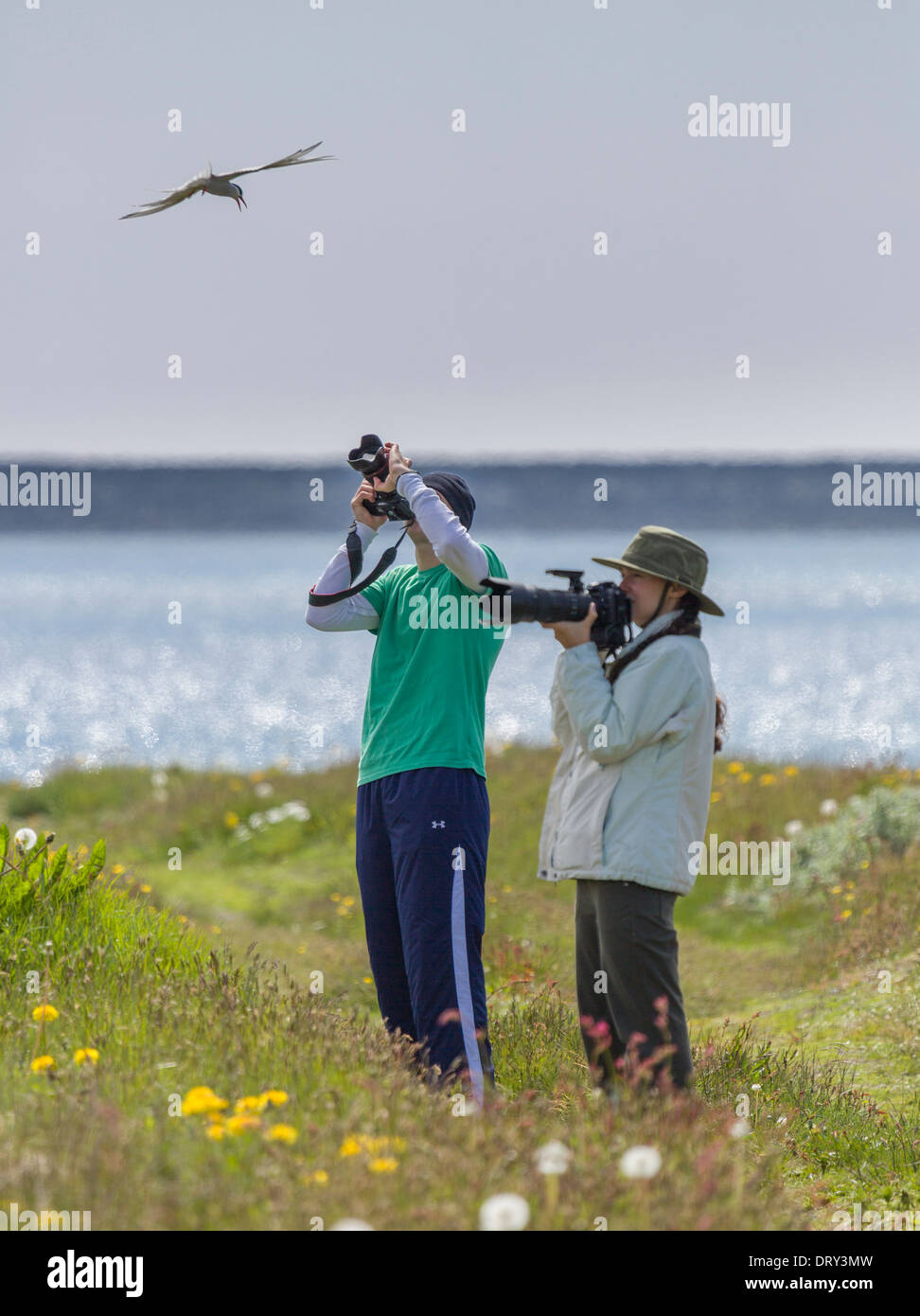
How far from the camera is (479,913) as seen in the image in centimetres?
438

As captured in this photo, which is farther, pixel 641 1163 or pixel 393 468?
pixel 393 468

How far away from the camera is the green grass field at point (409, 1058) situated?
9.10 ft

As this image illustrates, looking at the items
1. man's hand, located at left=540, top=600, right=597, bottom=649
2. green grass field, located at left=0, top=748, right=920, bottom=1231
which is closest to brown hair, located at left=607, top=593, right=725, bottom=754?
man's hand, located at left=540, top=600, right=597, bottom=649

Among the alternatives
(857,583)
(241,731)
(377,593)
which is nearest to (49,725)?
(241,731)

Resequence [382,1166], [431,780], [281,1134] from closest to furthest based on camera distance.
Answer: [382,1166], [281,1134], [431,780]

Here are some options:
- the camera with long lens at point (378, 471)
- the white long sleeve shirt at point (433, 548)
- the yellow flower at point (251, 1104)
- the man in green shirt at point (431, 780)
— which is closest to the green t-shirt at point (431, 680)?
the man in green shirt at point (431, 780)

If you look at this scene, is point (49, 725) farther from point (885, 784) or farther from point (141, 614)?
point (141, 614)

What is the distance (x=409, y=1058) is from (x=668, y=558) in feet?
6.28

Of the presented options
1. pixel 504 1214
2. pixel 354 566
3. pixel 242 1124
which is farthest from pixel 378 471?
pixel 504 1214

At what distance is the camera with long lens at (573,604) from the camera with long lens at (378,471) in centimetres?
49

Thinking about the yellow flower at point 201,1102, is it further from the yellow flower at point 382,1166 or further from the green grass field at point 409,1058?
the yellow flower at point 382,1166

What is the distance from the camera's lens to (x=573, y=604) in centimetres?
418

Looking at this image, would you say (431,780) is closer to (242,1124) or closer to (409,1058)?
(409,1058)

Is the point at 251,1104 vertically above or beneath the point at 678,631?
beneath
